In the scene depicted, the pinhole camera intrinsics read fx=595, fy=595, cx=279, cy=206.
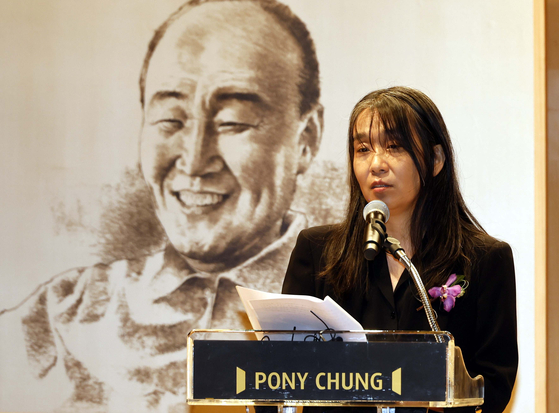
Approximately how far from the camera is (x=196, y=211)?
8.70ft

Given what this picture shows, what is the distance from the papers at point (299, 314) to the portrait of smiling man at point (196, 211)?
4.55ft

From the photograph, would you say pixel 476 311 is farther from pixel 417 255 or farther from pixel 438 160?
pixel 438 160

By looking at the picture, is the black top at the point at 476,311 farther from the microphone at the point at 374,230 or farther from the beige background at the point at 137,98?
the beige background at the point at 137,98

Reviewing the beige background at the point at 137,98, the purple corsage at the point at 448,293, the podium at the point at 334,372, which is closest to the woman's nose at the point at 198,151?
the beige background at the point at 137,98

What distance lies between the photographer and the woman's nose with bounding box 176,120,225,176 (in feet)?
8.70

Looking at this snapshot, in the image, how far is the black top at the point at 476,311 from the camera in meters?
1.61

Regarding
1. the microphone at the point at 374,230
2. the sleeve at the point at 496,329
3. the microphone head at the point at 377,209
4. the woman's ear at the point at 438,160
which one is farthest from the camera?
the woman's ear at the point at 438,160

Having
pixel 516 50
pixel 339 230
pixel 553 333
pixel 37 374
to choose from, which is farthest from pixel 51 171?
pixel 553 333

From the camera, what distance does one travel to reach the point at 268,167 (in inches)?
104

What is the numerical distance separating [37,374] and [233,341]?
1931 millimetres

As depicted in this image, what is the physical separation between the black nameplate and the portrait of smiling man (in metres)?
1.51

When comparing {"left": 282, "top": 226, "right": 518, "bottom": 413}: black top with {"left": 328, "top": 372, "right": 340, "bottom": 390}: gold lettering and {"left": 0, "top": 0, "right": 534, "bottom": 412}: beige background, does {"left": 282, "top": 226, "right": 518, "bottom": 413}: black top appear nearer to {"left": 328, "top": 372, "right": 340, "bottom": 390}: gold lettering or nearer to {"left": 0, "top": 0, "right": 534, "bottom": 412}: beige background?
{"left": 328, "top": 372, "right": 340, "bottom": 390}: gold lettering

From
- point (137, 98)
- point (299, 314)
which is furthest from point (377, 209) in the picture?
point (137, 98)

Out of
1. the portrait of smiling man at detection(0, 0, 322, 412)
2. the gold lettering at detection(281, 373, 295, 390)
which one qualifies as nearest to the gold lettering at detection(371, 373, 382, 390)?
the gold lettering at detection(281, 373, 295, 390)
